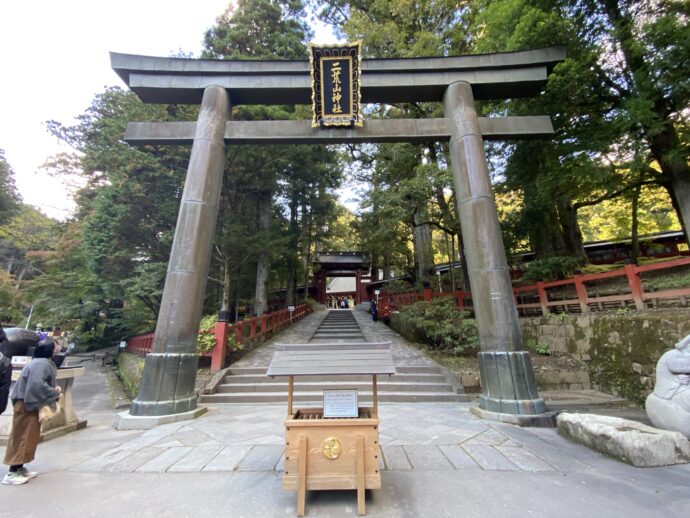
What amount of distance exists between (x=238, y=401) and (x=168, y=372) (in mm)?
1747

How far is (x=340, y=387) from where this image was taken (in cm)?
667

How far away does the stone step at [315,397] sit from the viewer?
6070 millimetres

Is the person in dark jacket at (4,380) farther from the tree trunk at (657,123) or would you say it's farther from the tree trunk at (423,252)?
the tree trunk at (423,252)

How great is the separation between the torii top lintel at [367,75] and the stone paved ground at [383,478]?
6104 mm

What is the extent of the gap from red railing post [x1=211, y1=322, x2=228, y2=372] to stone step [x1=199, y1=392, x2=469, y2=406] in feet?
3.95

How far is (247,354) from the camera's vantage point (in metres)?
9.02

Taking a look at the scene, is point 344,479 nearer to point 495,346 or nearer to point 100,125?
point 495,346

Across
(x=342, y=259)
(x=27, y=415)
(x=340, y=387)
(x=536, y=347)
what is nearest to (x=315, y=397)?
(x=340, y=387)

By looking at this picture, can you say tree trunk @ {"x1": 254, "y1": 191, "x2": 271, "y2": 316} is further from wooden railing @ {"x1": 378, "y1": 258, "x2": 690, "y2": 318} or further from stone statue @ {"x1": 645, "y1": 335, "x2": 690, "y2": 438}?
stone statue @ {"x1": 645, "y1": 335, "x2": 690, "y2": 438}

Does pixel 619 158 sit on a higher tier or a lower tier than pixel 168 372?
higher

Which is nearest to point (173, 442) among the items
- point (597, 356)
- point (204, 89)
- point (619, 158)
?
point (204, 89)

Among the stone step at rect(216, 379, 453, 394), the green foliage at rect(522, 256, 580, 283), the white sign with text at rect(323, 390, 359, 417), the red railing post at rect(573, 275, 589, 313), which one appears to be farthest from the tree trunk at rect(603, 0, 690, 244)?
the white sign with text at rect(323, 390, 359, 417)

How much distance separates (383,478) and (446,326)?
581 cm

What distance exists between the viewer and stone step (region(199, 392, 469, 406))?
6070 mm
